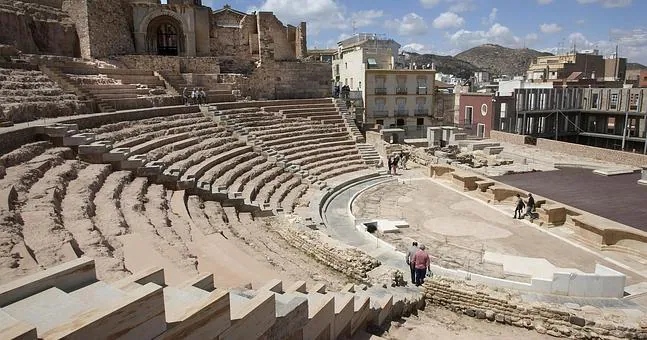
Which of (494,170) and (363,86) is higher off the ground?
(363,86)

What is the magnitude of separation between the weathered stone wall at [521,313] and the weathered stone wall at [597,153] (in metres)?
16.0

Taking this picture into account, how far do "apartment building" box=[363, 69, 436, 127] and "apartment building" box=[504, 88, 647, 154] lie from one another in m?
5.53

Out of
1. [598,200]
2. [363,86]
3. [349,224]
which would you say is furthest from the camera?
[363,86]

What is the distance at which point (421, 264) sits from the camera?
27.5 ft

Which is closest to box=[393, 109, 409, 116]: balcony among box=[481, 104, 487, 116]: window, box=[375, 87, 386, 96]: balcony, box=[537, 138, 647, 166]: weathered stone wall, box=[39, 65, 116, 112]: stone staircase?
box=[375, 87, 386, 96]: balcony

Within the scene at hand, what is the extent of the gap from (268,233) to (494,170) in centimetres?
1255

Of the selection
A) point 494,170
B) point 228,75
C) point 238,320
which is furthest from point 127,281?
point 228,75

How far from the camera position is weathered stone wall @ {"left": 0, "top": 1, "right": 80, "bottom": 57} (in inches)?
692

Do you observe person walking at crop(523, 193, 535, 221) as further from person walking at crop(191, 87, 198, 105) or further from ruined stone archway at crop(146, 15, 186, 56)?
ruined stone archway at crop(146, 15, 186, 56)

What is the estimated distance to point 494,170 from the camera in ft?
62.3

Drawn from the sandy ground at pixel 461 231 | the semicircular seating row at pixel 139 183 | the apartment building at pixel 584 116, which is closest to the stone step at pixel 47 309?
the semicircular seating row at pixel 139 183

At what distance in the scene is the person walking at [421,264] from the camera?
8383 millimetres

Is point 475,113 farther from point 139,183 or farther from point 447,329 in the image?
point 447,329

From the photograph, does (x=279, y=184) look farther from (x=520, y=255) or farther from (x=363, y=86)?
(x=363, y=86)
